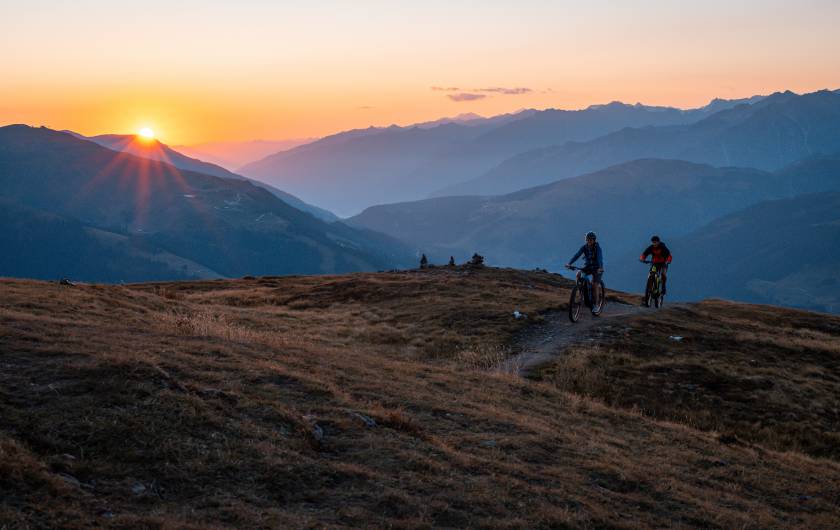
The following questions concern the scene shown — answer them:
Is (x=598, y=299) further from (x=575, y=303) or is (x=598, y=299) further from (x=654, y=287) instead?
(x=654, y=287)

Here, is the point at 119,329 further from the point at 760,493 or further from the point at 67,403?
the point at 760,493

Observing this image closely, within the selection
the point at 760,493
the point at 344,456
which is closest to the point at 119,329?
the point at 344,456

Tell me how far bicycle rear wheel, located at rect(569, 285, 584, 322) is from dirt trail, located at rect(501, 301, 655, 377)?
29 centimetres

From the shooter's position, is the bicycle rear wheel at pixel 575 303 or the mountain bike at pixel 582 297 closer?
the mountain bike at pixel 582 297

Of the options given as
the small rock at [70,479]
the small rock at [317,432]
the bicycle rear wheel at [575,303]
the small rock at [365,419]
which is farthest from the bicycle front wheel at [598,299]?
the small rock at [70,479]

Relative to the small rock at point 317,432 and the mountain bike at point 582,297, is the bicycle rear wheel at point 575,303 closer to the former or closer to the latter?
the mountain bike at point 582,297

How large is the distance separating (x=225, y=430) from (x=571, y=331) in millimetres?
21425

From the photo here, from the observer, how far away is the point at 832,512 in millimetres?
14172

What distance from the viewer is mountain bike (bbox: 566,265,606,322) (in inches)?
1236

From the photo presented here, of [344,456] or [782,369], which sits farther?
[782,369]

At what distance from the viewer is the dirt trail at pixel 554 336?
26.2 m

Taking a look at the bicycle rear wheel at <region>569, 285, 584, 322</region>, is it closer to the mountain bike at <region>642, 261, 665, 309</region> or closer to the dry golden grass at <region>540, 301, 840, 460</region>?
the dry golden grass at <region>540, 301, 840, 460</region>

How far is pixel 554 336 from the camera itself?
29.9 m

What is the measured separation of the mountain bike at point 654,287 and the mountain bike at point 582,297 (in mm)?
4872
